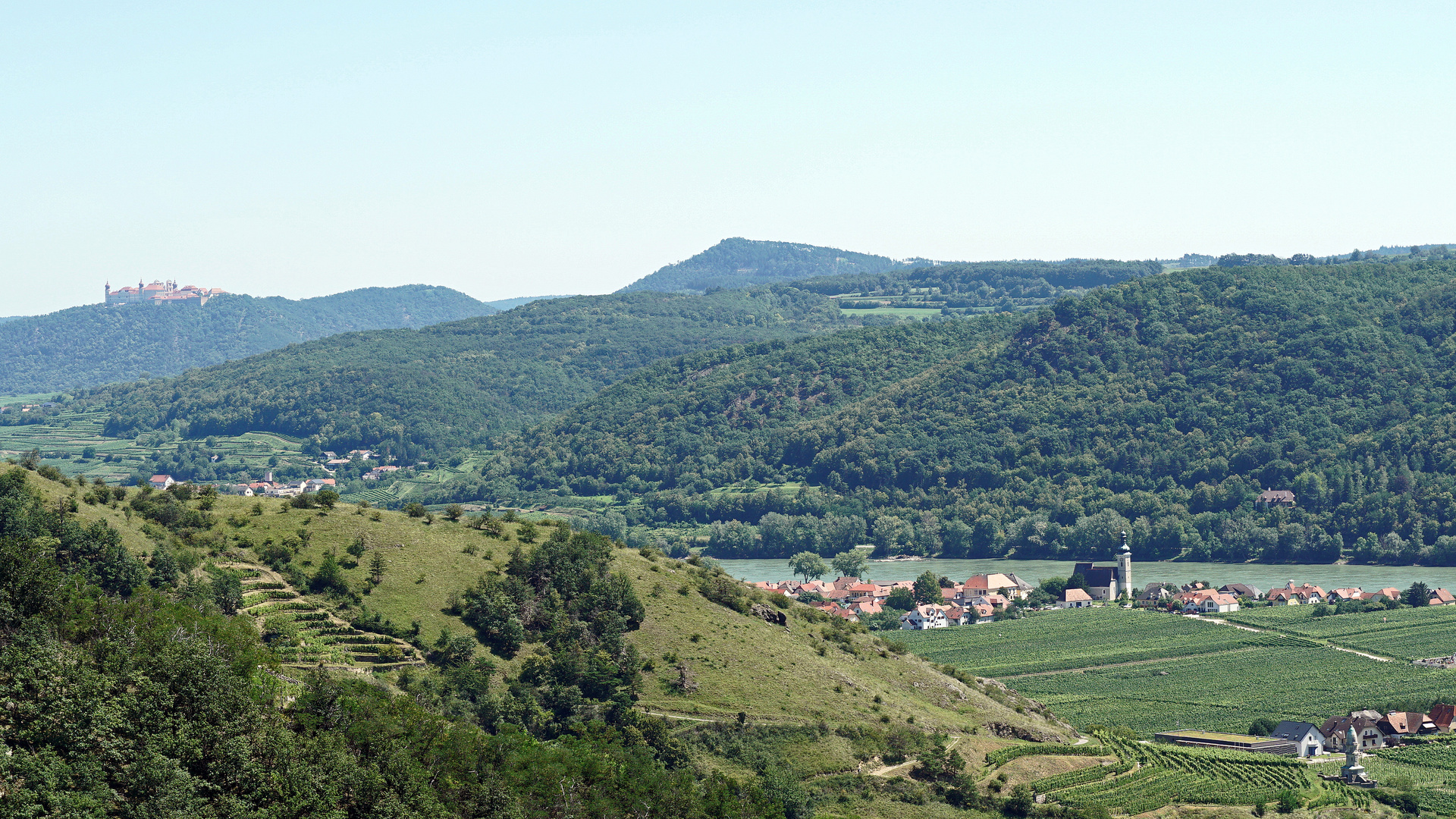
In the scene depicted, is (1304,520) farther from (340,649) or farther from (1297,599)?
(340,649)

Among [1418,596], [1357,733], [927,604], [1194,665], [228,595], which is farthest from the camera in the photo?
[927,604]

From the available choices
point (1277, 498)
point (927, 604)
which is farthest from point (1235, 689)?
point (1277, 498)

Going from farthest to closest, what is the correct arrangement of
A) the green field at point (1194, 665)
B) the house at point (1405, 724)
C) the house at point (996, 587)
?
the house at point (996, 587) < the green field at point (1194, 665) < the house at point (1405, 724)

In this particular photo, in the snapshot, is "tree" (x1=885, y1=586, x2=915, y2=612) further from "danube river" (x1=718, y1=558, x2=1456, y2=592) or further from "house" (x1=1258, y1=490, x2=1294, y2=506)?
"house" (x1=1258, y1=490, x2=1294, y2=506)

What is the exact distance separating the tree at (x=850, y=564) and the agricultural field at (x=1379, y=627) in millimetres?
47974

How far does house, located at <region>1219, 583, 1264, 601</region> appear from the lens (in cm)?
14843

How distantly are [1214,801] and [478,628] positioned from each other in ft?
110

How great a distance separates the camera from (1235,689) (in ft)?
343

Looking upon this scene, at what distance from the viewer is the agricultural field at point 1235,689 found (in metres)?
94.5

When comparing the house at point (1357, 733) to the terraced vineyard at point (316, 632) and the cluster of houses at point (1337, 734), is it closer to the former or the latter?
the cluster of houses at point (1337, 734)

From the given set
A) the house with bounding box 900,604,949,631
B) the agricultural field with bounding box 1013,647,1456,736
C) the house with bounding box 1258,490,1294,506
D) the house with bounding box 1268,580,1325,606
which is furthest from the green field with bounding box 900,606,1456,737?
the house with bounding box 1258,490,1294,506

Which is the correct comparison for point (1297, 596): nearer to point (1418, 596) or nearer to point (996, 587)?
point (1418, 596)

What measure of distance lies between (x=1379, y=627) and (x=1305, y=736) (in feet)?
148

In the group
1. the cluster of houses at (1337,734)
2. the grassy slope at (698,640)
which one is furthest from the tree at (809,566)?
the grassy slope at (698,640)
